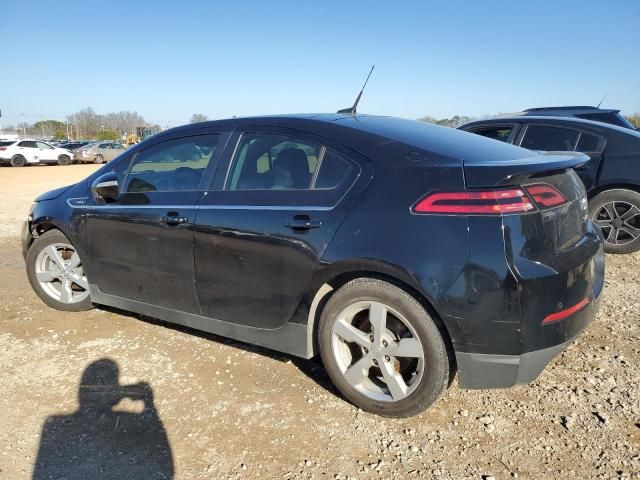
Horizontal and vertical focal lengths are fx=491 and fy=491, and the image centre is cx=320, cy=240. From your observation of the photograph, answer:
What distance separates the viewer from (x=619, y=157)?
5.44m

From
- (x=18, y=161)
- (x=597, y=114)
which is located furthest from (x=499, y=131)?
(x=18, y=161)

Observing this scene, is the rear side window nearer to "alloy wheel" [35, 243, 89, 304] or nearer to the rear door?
the rear door

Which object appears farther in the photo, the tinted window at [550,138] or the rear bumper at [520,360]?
the tinted window at [550,138]

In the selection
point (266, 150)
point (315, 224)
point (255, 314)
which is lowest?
point (255, 314)

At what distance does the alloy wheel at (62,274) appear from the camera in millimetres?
4074

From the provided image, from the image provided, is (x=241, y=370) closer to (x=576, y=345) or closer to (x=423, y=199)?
(x=423, y=199)

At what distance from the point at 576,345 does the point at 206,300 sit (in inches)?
100

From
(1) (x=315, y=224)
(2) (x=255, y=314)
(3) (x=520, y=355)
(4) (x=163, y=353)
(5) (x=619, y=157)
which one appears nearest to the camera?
(3) (x=520, y=355)

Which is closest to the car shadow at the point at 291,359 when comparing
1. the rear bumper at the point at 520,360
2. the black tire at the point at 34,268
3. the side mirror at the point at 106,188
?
the black tire at the point at 34,268

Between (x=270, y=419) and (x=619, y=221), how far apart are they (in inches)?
186

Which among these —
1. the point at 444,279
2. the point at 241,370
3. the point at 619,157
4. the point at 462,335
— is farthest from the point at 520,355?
the point at 619,157

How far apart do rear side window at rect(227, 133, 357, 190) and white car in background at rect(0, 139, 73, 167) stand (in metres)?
29.0

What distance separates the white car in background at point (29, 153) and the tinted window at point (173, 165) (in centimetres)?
2812

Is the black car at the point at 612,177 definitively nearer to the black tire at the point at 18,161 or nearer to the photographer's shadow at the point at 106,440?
the photographer's shadow at the point at 106,440
